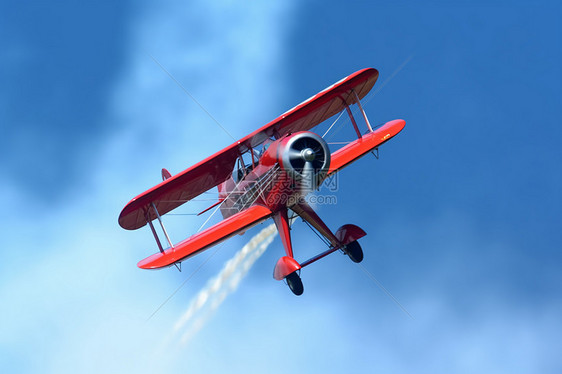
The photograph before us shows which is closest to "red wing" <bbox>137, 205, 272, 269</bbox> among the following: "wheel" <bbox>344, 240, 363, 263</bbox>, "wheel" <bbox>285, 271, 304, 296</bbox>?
"wheel" <bbox>285, 271, 304, 296</bbox>

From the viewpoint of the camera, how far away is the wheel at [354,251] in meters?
20.8

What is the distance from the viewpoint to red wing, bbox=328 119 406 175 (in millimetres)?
20625

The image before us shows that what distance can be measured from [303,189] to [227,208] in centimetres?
385

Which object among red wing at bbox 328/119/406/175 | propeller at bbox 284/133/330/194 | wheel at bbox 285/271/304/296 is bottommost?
wheel at bbox 285/271/304/296

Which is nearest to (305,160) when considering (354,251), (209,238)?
(209,238)

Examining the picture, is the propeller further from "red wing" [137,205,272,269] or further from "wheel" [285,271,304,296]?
"wheel" [285,271,304,296]

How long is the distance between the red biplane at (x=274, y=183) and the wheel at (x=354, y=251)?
3 cm

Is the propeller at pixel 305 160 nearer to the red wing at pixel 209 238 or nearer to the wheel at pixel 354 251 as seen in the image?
the red wing at pixel 209 238

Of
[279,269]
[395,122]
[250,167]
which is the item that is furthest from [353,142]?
[279,269]

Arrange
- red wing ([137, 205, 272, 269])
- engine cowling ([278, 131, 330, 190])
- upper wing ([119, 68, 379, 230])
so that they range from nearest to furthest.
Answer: engine cowling ([278, 131, 330, 190]) → red wing ([137, 205, 272, 269]) → upper wing ([119, 68, 379, 230])

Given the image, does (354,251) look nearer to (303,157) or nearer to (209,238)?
(303,157)

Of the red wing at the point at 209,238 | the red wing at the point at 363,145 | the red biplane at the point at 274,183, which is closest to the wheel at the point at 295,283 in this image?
the red biplane at the point at 274,183

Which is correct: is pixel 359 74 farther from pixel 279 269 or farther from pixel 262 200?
pixel 279 269

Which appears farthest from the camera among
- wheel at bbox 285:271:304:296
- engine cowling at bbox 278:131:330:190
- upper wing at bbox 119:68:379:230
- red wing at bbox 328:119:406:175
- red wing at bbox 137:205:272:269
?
red wing at bbox 328:119:406:175
